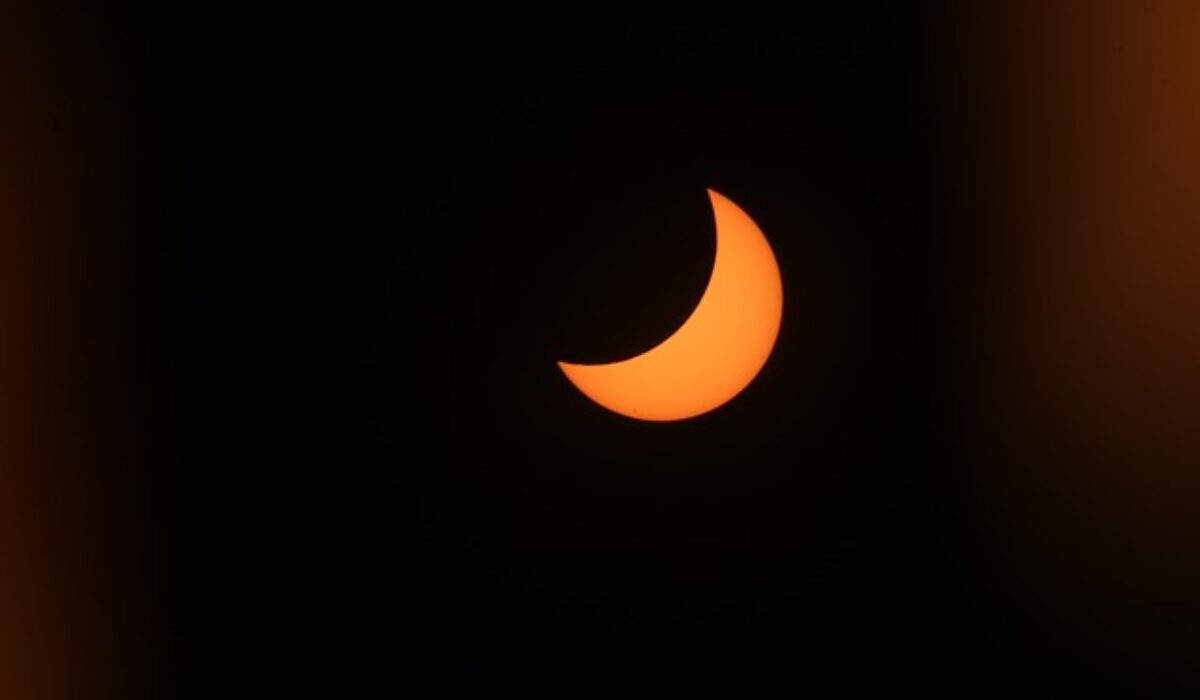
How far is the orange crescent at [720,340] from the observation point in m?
1.80

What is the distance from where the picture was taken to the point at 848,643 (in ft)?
6.39

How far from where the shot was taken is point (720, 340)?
1.81m

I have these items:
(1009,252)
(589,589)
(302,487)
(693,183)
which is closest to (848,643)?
(589,589)

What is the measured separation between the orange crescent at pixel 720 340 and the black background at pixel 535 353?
0.03m

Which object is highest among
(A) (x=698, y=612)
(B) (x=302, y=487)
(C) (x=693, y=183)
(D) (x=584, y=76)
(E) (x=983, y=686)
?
(D) (x=584, y=76)

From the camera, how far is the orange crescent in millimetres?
1802

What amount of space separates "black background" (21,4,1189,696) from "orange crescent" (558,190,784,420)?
34mm

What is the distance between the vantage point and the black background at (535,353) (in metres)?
1.84

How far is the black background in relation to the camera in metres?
Result: 1.84

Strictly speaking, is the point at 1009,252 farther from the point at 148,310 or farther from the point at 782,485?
the point at 148,310

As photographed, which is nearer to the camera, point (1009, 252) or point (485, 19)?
point (1009, 252)

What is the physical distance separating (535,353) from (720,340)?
35cm

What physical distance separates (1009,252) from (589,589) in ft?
3.33

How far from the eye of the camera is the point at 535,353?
6.11ft
